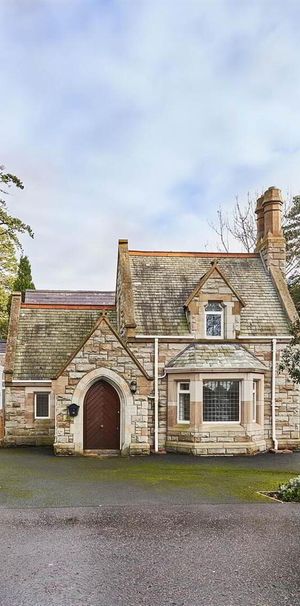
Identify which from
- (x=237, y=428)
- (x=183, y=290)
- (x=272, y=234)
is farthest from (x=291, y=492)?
(x=272, y=234)

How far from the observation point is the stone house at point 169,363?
1767 centimetres

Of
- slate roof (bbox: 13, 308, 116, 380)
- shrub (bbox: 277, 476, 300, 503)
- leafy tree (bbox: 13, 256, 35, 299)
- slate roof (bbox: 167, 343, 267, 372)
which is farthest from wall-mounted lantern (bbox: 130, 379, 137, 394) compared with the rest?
leafy tree (bbox: 13, 256, 35, 299)

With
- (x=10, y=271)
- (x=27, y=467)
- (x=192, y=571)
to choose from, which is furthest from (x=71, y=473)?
(x=10, y=271)

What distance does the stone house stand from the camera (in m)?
17.7

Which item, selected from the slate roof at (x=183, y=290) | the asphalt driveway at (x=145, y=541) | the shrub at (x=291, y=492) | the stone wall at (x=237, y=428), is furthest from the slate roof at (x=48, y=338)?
the shrub at (x=291, y=492)

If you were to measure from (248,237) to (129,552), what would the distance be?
3298cm

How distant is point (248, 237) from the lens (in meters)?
38.2

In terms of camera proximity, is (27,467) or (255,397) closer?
(27,467)

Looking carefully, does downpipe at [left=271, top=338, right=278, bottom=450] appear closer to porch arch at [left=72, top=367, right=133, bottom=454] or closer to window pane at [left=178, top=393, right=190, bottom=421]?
window pane at [left=178, top=393, right=190, bottom=421]

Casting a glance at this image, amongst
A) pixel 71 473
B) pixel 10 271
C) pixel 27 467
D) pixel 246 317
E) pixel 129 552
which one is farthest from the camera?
pixel 10 271

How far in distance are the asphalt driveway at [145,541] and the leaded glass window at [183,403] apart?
204 inches

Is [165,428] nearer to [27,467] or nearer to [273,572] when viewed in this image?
[27,467]

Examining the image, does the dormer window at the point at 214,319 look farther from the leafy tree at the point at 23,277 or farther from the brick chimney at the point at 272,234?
the leafy tree at the point at 23,277

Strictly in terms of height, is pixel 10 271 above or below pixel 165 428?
above
